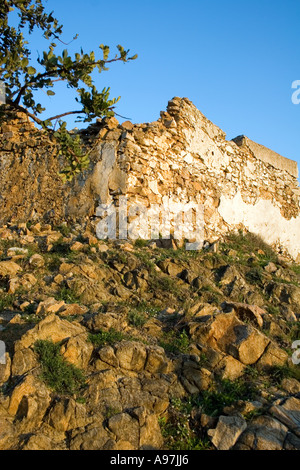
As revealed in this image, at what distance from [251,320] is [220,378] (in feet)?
4.10

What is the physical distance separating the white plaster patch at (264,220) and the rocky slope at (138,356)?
3435mm

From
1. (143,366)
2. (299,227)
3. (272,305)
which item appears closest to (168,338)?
(143,366)

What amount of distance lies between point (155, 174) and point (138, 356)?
5178mm

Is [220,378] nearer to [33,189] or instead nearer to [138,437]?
[138,437]

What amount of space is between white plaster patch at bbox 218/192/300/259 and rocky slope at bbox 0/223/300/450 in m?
3.43

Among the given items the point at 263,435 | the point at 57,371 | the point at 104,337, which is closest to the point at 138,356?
the point at 104,337

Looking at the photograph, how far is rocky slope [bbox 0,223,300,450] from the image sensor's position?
324cm

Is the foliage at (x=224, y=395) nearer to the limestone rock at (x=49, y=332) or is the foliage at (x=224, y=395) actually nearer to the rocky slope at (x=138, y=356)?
the rocky slope at (x=138, y=356)

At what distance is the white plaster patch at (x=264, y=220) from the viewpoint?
9898 millimetres

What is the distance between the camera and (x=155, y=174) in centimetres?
859

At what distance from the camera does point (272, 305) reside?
246 inches

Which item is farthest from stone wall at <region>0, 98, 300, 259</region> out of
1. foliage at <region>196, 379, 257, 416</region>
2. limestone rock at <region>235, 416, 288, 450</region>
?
limestone rock at <region>235, 416, 288, 450</region>

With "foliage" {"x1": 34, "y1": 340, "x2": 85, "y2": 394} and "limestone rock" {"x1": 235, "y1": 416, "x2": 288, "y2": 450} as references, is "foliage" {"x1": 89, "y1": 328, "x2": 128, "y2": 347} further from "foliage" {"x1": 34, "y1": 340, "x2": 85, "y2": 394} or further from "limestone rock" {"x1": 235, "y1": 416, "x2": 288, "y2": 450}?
"limestone rock" {"x1": 235, "y1": 416, "x2": 288, "y2": 450}

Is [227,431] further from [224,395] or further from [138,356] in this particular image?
[138,356]
